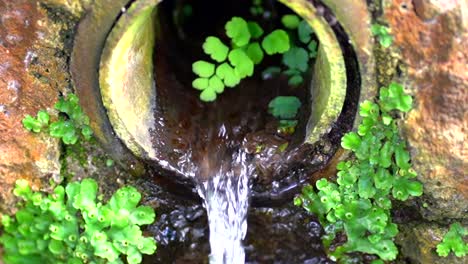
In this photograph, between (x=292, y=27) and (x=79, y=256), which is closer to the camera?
(x=79, y=256)

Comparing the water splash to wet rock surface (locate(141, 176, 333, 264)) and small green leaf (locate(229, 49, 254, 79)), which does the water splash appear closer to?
wet rock surface (locate(141, 176, 333, 264))

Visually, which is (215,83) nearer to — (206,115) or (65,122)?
(206,115)

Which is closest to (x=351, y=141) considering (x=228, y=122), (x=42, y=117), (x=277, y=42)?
(x=277, y=42)

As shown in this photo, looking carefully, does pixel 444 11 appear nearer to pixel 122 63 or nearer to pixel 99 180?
pixel 122 63

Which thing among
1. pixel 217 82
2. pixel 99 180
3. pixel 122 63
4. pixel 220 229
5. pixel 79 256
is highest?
pixel 122 63

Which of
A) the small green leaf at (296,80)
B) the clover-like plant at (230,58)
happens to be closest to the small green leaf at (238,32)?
the clover-like plant at (230,58)

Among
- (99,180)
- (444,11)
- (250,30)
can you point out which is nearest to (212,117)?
(250,30)

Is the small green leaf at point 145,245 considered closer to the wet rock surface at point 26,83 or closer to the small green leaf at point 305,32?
the wet rock surface at point 26,83
